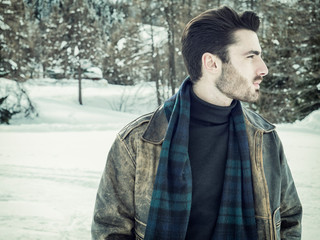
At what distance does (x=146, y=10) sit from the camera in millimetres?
18109

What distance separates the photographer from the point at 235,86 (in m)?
1.80

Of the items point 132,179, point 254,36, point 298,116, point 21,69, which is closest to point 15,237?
point 132,179

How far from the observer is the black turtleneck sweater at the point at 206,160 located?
1673 millimetres

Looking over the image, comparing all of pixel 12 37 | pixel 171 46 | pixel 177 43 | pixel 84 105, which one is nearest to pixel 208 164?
pixel 12 37

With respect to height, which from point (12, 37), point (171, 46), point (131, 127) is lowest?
point (171, 46)

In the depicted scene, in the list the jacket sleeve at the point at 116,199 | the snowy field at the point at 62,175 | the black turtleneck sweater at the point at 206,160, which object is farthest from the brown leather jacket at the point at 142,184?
the snowy field at the point at 62,175

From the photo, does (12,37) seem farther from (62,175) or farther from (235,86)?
(235,86)

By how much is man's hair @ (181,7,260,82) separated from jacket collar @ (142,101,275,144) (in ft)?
1.36

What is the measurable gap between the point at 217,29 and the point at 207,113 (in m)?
0.52

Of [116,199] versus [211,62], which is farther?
[211,62]

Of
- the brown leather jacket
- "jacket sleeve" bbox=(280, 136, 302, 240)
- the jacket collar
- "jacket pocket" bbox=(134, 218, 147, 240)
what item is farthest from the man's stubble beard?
"jacket pocket" bbox=(134, 218, 147, 240)

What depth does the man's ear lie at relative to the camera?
1832 mm

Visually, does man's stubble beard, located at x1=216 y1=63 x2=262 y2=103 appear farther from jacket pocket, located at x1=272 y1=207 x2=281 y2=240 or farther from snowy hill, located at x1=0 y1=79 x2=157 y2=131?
snowy hill, located at x1=0 y1=79 x2=157 y2=131

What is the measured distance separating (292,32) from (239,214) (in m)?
14.8
